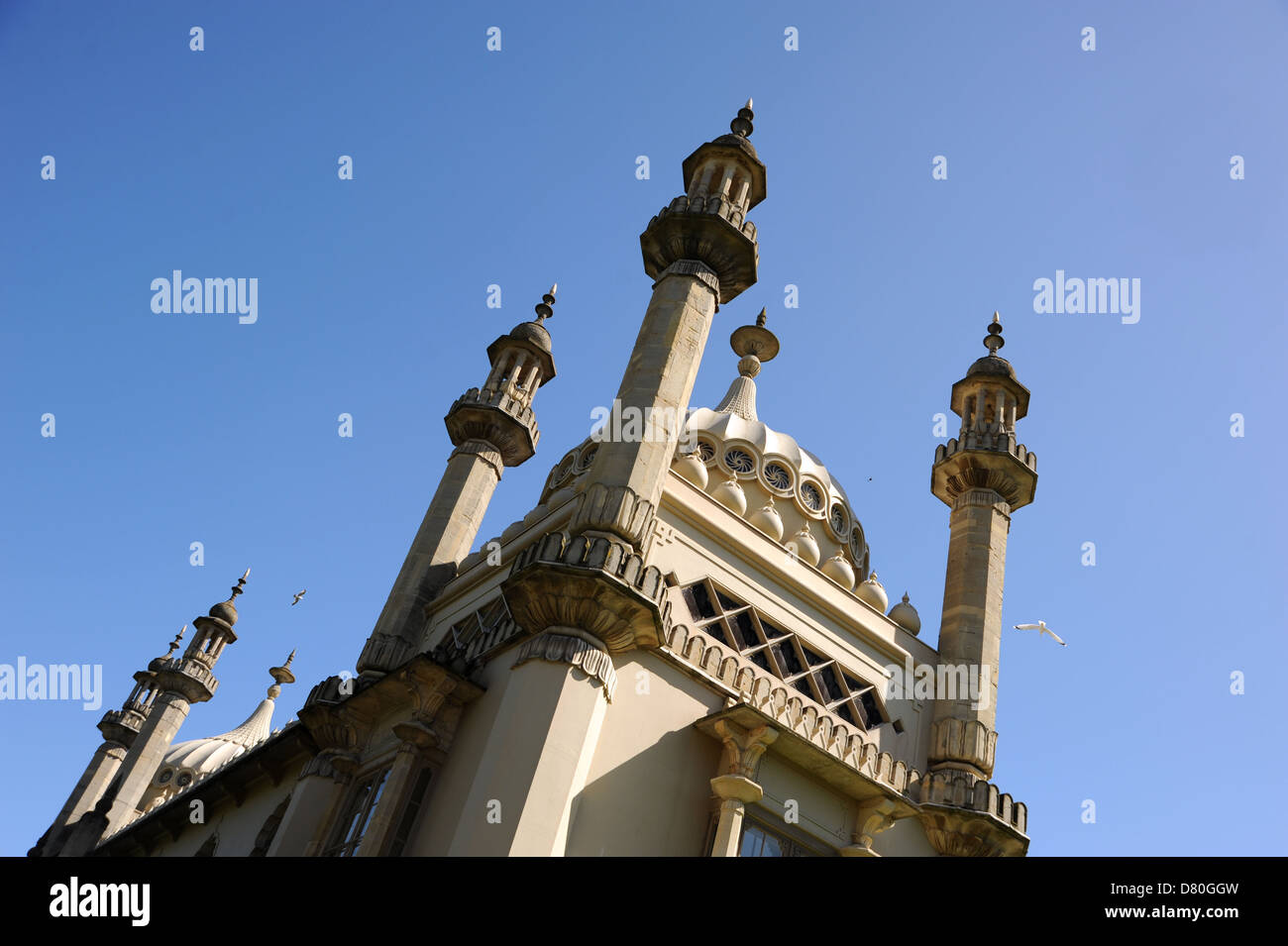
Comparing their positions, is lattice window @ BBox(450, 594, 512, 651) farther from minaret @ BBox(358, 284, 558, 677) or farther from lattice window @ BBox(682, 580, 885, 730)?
lattice window @ BBox(682, 580, 885, 730)

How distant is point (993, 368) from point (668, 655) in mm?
12578

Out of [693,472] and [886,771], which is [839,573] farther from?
[886,771]

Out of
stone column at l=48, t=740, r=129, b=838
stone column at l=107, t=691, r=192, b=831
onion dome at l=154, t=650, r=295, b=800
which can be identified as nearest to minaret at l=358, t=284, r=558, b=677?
stone column at l=107, t=691, r=192, b=831

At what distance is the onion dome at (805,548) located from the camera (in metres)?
23.3

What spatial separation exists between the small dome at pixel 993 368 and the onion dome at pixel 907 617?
6.11m

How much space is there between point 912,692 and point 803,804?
4.72m

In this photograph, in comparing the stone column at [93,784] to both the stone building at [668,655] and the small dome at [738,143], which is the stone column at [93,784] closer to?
the stone building at [668,655]

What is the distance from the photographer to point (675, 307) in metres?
19.8

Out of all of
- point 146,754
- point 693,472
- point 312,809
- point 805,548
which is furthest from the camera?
point 146,754

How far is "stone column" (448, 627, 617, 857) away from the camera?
13953 millimetres

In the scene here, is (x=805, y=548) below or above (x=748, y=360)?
below

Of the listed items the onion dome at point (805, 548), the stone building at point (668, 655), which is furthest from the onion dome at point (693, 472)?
the onion dome at point (805, 548)

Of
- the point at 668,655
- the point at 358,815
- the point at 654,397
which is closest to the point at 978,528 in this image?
the point at 654,397
